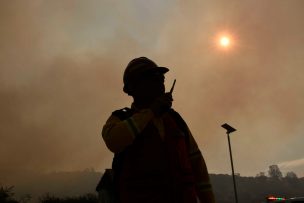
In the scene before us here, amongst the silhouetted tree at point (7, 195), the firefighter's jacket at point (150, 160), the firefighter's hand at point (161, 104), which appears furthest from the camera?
the silhouetted tree at point (7, 195)

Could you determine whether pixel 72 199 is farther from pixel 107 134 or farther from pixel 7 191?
pixel 107 134

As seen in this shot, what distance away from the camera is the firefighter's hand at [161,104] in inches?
118

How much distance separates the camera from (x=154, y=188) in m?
2.84

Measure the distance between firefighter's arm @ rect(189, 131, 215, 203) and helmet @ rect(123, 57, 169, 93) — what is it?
0.67 metres

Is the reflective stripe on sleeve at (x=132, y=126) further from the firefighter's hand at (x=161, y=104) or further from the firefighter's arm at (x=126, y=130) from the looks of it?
the firefighter's hand at (x=161, y=104)

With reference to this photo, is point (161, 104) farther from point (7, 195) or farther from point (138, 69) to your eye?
point (7, 195)

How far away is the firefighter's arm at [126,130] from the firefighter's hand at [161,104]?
0.14 feet

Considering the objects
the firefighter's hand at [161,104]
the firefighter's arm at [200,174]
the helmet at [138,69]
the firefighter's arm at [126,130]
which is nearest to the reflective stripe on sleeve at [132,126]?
the firefighter's arm at [126,130]

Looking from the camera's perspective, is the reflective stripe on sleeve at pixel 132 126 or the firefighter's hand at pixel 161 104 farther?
the firefighter's hand at pixel 161 104

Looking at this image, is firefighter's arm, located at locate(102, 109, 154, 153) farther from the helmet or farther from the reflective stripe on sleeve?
the helmet

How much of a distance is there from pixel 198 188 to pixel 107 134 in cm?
91

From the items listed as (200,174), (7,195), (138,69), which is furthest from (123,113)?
(7,195)

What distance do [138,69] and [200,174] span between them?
102 cm

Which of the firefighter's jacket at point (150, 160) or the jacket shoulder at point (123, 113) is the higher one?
the jacket shoulder at point (123, 113)
